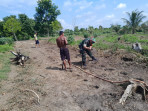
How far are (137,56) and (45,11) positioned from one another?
85.9 feet

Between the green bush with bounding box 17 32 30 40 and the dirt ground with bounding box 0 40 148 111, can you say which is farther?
the green bush with bounding box 17 32 30 40

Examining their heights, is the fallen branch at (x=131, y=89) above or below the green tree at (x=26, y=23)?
below

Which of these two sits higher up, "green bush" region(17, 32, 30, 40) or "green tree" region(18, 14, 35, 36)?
"green tree" region(18, 14, 35, 36)

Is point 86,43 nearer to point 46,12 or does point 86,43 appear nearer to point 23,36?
point 46,12

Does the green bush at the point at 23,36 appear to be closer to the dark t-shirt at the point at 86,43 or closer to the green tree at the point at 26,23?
the green tree at the point at 26,23

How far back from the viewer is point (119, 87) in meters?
3.38

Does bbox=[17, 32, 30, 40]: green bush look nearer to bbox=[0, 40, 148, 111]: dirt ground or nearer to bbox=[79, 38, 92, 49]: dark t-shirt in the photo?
bbox=[0, 40, 148, 111]: dirt ground

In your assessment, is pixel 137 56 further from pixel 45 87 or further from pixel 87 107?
pixel 45 87

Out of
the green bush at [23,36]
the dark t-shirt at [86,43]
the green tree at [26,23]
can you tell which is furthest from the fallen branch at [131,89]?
the green bush at [23,36]

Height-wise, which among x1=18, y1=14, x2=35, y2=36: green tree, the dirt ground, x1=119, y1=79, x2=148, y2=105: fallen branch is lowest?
the dirt ground

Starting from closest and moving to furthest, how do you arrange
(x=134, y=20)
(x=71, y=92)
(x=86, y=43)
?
(x=71, y=92) < (x=86, y=43) < (x=134, y=20)

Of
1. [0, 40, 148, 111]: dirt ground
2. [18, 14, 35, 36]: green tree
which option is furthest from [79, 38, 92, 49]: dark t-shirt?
[18, 14, 35, 36]: green tree

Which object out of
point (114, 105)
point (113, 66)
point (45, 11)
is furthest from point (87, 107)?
point (45, 11)

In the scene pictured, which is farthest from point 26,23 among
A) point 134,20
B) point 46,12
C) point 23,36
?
point 134,20
